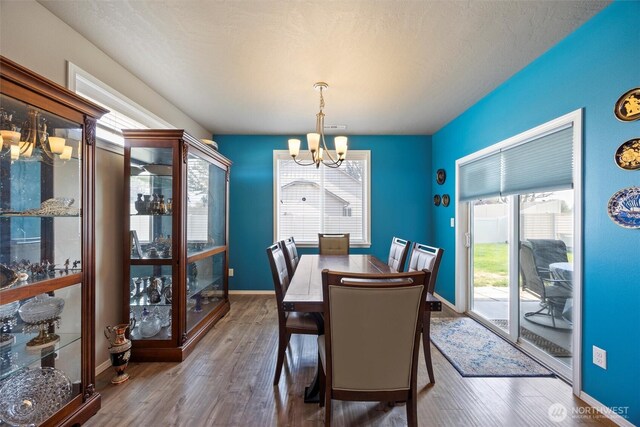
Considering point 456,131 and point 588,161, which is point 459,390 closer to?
point 588,161

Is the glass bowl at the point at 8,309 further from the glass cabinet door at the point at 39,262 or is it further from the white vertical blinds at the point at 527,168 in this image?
the white vertical blinds at the point at 527,168

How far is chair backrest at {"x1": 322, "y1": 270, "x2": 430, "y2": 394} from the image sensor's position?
1298mm

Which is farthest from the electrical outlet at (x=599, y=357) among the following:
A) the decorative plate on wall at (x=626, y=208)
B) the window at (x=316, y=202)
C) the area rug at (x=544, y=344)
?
the window at (x=316, y=202)

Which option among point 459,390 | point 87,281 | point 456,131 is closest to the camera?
point 87,281

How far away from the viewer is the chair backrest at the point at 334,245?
3.81 m

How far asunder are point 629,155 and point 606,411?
161 centimetres

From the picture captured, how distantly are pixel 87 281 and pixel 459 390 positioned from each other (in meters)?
2.67

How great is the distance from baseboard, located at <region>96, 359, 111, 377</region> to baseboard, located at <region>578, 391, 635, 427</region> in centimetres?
368

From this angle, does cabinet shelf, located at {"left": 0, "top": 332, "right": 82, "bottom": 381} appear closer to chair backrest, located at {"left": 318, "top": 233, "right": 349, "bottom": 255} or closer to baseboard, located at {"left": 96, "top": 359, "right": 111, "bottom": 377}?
baseboard, located at {"left": 96, "top": 359, "right": 111, "bottom": 377}

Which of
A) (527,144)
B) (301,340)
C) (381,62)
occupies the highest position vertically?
(381,62)

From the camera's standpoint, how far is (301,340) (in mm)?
2842

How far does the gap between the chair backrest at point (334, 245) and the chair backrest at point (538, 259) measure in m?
2.01

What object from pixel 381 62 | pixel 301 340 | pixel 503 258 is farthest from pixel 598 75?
pixel 301 340

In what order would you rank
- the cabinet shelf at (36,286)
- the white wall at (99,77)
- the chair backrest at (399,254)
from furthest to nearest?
1. the chair backrest at (399,254)
2. the white wall at (99,77)
3. the cabinet shelf at (36,286)
